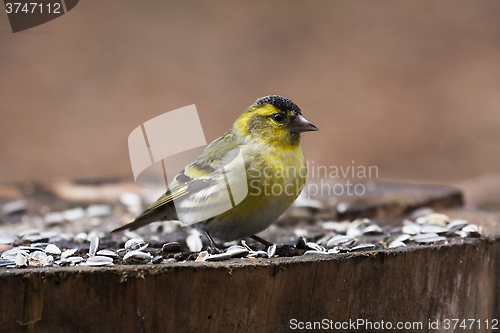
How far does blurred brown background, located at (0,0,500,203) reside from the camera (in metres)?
12.0

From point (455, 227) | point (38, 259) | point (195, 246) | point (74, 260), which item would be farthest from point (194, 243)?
point (455, 227)

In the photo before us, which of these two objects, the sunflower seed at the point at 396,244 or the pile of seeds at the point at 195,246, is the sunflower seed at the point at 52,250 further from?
the sunflower seed at the point at 396,244

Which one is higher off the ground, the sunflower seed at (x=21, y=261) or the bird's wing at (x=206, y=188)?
the bird's wing at (x=206, y=188)

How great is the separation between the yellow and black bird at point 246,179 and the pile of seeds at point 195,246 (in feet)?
0.70

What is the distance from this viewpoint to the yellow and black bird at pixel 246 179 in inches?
125

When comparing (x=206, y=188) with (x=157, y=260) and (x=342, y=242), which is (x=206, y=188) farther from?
(x=342, y=242)

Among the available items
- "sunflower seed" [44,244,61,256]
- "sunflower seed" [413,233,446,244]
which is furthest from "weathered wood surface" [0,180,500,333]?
"sunflower seed" [44,244,61,256]

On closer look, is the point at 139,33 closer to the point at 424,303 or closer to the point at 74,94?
the point at 74,94

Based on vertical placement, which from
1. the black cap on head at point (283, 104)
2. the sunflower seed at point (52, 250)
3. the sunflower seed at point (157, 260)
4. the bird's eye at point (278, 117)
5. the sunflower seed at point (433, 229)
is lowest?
the sunflower seed at point (157, 260)

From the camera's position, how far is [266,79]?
13.3 m

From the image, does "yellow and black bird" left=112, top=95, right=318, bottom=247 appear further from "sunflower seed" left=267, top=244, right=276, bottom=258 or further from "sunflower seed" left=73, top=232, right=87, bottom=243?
"sunflower seed" left=73, top=232, right=87, bottom=243

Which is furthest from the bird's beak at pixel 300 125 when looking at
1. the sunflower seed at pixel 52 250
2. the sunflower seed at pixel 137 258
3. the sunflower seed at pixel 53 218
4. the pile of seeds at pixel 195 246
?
the sunflower seed at pixel 53 218

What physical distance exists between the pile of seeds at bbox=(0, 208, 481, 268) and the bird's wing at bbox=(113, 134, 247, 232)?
0.25 m

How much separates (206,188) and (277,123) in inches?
26.9
